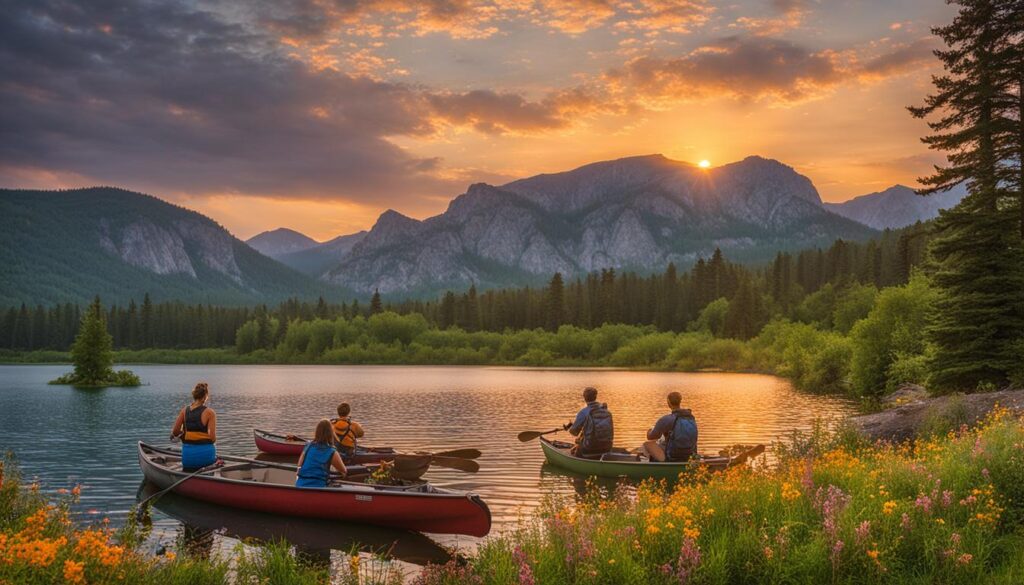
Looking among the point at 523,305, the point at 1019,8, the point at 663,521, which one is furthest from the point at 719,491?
the point at 523,305

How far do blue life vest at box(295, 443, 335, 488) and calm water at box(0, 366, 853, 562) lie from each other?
3.77ft

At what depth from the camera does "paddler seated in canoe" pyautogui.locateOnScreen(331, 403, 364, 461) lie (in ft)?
80.9

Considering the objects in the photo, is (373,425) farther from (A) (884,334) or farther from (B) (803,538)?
(A) (884,334)

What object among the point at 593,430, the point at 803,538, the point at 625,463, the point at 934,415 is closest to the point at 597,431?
the point at 593,430

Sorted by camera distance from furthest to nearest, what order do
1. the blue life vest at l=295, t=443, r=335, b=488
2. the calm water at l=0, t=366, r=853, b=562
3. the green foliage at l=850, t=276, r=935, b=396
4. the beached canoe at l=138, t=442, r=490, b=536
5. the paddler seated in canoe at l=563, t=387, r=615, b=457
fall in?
the green foliage at l=850, t=276, r=935, b=396 → the paddler seated in canoe at l=563, t=387, r=615, b=457 → the calm water at l=0, t=366, r=853, b=562 → the blue life vest at l=295, t=443, r=335, b=488 → the beached canoe at l=138, t=442, r=490, b=536

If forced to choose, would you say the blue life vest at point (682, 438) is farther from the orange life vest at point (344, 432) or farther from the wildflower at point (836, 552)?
the wildflower at point (836, 552)

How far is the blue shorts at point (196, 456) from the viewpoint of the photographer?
20.7 meters

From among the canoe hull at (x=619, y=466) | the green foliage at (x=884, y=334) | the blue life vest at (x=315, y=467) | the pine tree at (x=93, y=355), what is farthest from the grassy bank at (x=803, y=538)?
the pine tree at (x=93, y=355)

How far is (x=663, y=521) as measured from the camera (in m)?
11.0

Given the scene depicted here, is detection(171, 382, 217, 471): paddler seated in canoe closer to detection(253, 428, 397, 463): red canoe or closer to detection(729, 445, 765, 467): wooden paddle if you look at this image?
detection(253, 428, 397, 463): red canoe

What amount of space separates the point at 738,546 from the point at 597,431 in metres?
14.5

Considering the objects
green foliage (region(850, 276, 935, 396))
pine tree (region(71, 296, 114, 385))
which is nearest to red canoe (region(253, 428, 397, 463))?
green foliage (region(850, 276, 935, 396))

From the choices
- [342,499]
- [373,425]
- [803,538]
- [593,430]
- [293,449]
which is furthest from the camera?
[373,425]

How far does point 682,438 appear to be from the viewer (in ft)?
73.9
